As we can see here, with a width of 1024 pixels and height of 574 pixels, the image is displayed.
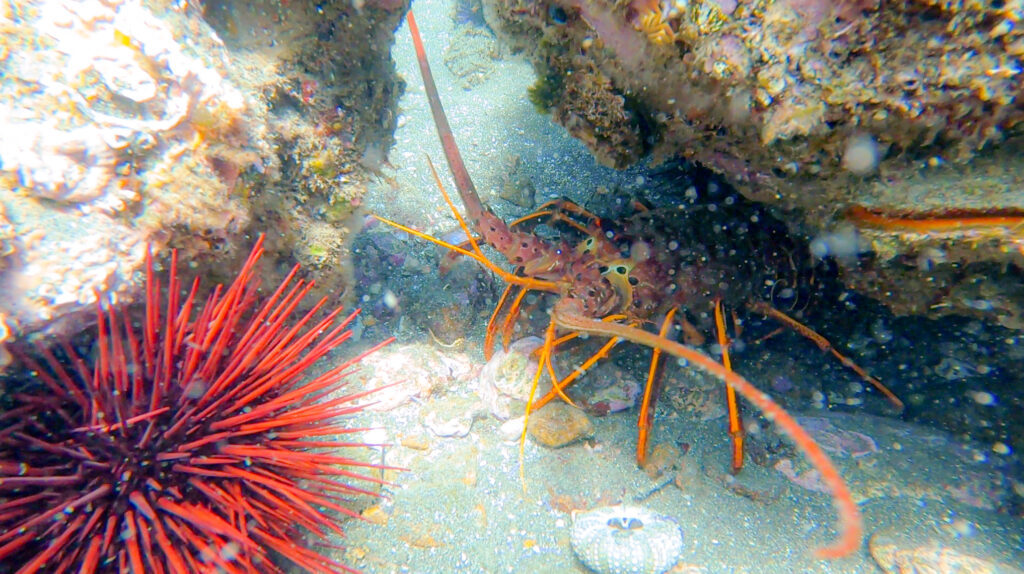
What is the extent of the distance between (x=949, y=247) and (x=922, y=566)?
1.65 meters

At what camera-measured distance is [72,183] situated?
1905 mm

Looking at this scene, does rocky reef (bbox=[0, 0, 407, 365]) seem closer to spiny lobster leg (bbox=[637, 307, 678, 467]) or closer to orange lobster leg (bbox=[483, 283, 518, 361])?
orange lobster leg (bbox=[483, 283, 518, 361])

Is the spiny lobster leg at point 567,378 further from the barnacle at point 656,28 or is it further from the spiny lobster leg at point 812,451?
the barnacle at point 656,28

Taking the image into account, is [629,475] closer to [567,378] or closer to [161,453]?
[567,378]

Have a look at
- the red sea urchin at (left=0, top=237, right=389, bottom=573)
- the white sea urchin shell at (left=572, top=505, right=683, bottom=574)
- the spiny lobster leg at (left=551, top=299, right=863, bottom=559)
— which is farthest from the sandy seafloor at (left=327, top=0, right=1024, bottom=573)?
the spiny lobster leg at (left=551, top=299, right=863, bottom=559)

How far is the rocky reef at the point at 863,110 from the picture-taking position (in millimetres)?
1617

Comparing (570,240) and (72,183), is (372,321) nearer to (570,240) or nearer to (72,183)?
(570,240)

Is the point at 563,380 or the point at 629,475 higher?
the point at 563,380

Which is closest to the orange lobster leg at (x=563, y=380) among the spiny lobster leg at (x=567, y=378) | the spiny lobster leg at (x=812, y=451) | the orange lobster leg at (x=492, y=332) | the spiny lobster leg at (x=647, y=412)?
the spiny lobster leg at (x=567, y=378)

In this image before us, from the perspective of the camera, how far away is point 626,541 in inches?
110

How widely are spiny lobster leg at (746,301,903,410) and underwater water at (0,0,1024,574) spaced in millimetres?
29

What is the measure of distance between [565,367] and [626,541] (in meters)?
1.26

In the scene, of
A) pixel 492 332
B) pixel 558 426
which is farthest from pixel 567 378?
pixel 492 332

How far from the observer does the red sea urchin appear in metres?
1.81
